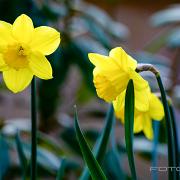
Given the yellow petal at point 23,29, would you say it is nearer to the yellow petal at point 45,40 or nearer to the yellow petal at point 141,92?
the yellow petal at point 45,40

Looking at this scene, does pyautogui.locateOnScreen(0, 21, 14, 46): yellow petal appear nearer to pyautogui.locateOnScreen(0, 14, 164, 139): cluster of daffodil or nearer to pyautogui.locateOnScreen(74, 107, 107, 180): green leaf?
pyautogui.locateOnScreen(0, 14, 164, 139): cluster of daffodil

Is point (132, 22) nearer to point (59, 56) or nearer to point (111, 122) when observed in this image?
point (59, 56)

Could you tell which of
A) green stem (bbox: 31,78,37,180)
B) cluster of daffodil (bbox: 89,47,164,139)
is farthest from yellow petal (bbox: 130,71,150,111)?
green stem (bbox: 31,78,37,180)

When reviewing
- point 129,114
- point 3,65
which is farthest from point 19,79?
point 129,114

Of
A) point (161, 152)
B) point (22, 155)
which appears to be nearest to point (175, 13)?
point (161, 152)

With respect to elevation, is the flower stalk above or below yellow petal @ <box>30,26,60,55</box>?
below

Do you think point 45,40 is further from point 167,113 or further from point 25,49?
point 167,113
